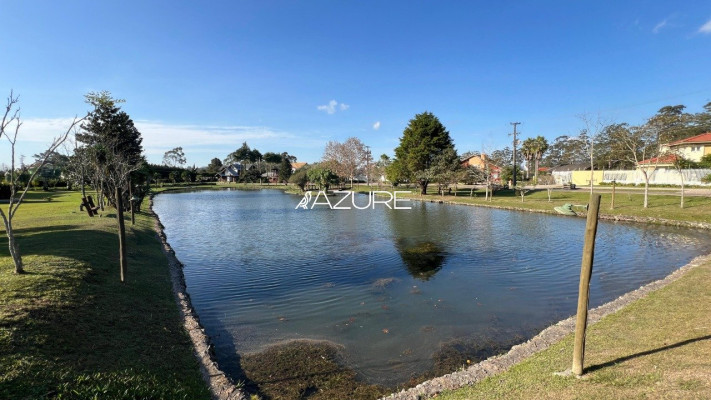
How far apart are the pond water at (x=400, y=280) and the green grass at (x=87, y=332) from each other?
52.8 inches

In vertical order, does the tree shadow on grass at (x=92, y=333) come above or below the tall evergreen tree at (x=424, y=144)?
below

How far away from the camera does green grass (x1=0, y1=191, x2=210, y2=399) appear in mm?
4699

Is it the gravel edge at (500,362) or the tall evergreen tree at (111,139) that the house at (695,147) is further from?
the tall evergreen tree at (111,139)

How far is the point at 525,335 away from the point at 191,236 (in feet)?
63.8

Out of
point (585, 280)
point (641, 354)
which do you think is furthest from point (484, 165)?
point (585, 280)

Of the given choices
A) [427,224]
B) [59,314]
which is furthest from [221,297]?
[427,224]

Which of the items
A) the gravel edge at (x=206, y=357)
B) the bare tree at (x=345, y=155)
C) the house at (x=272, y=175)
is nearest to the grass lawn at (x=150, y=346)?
the gravel edge at (x=206, y=357)

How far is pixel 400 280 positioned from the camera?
12.6 m

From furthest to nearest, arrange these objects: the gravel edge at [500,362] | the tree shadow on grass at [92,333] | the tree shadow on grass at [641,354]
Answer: the gravel edge at [500,362] < the tree shadow on grass at [641,354] < the tree shadow on grass at [92,333]

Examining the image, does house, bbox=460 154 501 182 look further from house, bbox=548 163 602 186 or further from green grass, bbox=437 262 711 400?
green grass, bbox=437 262 711 400

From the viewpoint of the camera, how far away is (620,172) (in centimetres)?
5200

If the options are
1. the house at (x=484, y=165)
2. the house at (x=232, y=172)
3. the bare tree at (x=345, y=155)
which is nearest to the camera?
the house at (x=484, y=165)

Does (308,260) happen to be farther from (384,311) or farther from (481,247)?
(481,247)

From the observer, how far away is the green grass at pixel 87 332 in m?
4.70
